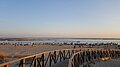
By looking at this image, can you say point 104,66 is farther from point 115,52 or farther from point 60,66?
point 115,52

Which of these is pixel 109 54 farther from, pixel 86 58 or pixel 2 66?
pixel 2 66

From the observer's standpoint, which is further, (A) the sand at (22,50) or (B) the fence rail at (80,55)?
(A) the sand at (22,50)

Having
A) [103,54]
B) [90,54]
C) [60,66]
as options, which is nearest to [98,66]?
[90,54]

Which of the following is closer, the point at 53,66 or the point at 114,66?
the point at 53,66

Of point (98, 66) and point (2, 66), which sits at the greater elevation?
point (2, 66)

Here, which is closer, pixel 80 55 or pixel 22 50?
pixel 80 55

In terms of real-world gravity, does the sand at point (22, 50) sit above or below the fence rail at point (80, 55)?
below

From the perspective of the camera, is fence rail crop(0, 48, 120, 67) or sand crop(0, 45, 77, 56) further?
sand crop(0, 45, 77, 56)

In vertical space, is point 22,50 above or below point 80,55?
below

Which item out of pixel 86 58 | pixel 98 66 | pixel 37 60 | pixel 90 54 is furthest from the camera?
pixel 90 54

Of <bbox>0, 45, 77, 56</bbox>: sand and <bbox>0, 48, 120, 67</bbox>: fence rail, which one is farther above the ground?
<bbox>0, 48, 120, 67</bbox>: fence rail

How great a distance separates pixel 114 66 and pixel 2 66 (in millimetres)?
13382

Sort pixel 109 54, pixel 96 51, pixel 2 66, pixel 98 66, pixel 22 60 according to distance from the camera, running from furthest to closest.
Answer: pixel 109 54 < pixel 96 51 < pixel 98 66 < pixel 22 60 < pixel 2 66

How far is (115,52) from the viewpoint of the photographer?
26.9 metres
